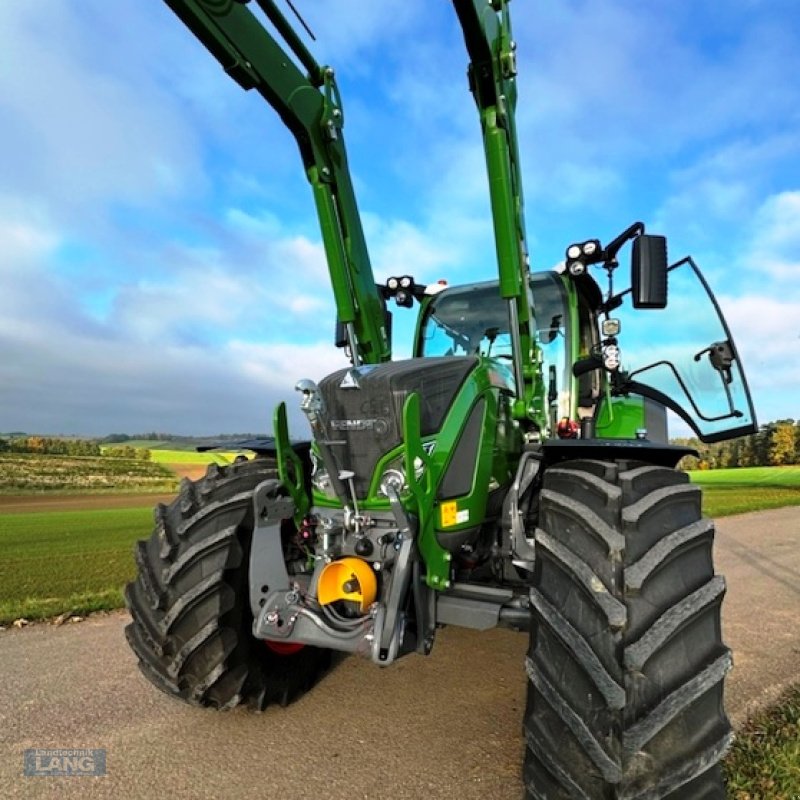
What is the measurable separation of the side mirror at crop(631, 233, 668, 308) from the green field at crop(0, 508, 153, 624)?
218 inches

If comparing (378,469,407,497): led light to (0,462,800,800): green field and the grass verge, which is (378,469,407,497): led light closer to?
(0,462,800,800): green field

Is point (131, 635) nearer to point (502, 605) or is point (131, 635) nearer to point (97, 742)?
point (97, 742)

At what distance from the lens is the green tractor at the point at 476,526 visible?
2.28 metres

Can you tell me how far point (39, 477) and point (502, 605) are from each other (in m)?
31.3

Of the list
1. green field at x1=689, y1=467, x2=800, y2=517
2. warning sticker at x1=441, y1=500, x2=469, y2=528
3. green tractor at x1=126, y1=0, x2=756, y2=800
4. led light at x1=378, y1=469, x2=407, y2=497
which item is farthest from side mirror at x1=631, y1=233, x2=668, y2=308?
green field at x1=689, y1=467, x2=800, y2=517

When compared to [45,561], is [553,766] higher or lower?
higher

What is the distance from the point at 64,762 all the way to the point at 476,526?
7.63ft

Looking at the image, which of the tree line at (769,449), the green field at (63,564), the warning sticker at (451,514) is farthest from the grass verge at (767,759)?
the tree line at (769,449)

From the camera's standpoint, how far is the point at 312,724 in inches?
135

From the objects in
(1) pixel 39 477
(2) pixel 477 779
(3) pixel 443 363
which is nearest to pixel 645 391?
(3) pixel 443 363

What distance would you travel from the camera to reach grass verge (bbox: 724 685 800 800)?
2.74 meters

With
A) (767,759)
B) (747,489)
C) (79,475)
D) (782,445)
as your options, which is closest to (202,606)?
(767,759)

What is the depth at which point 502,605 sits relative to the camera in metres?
2.96

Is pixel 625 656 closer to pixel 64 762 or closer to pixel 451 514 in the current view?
pixel 451 514
